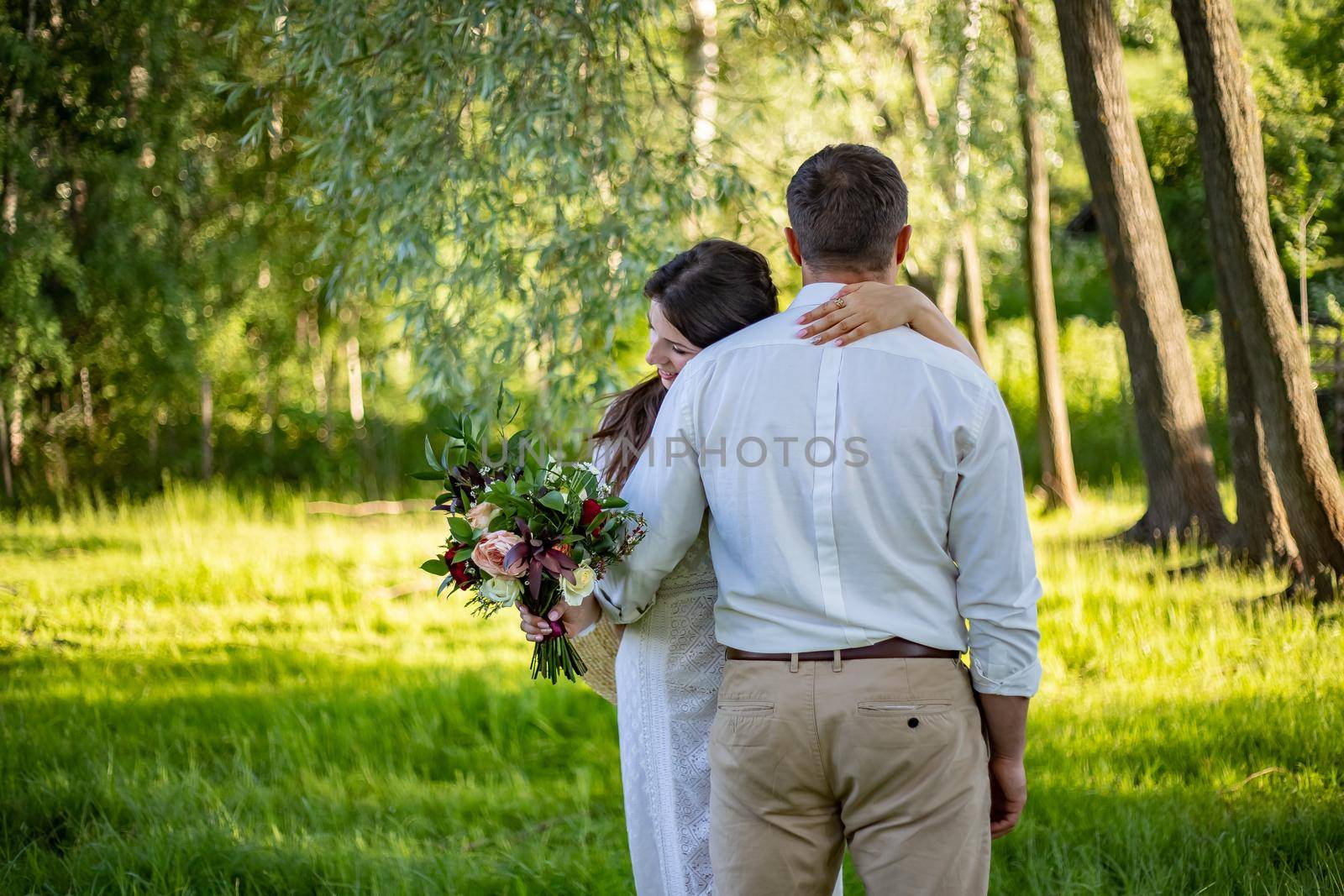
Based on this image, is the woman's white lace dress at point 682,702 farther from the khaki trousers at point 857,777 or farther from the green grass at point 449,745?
the green grass at point 449,745

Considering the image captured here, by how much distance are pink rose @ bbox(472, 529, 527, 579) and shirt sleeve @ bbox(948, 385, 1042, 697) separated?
0.77 metres

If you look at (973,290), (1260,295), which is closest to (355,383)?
(973,290)

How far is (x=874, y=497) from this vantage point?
183cm

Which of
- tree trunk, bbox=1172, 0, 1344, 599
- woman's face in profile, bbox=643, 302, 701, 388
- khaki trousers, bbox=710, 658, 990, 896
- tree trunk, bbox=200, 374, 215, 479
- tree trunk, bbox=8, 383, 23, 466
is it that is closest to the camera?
khaki trousers, bbox=710, 658, 990, 896

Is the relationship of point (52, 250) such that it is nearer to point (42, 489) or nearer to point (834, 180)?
point (42, 489)

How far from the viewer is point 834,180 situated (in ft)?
6.13

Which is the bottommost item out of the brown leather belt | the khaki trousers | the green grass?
the green grass

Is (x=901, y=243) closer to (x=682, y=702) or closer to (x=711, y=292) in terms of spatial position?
(x=711, y=292)

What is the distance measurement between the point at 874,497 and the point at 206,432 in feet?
40.2

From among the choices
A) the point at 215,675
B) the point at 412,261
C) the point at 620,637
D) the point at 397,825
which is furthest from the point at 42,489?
the point at 620,637

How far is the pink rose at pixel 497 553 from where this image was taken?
1.98m

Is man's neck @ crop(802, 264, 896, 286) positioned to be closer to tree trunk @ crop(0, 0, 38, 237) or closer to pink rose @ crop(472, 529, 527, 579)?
pink rose @ crop(472, 529, 527, 579)

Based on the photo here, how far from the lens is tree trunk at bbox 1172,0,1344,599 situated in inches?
205

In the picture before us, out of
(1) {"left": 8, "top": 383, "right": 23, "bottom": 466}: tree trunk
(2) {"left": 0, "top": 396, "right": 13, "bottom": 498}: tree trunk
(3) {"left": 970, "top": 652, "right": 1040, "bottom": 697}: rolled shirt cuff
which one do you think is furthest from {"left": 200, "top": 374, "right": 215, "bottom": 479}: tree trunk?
(3) {"left": 970, "top": 652, "right": 1040, "bottom": 697}: rolled shirt cuff
